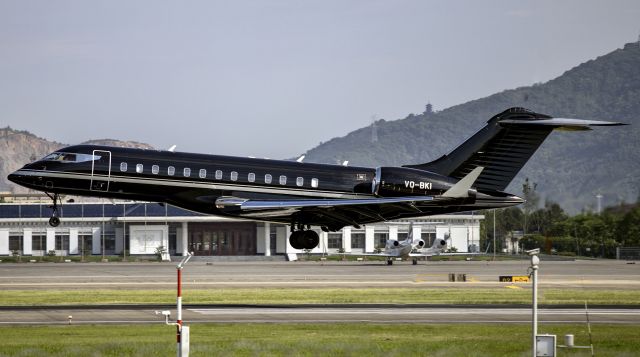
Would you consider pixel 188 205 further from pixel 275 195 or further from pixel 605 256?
pixel 605 256

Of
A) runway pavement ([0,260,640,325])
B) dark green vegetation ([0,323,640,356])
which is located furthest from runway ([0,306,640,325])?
dark green vegetation ([0,323,640,356])

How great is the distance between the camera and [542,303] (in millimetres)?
48938

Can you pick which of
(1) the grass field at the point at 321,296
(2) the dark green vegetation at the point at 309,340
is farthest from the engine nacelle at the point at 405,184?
(2) the dark green vegetation at the point at 309,340

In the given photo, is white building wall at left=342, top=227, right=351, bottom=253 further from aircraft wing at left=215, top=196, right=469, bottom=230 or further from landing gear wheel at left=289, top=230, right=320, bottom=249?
aircraft wing at left=215, top=196, right=469, bottom=230

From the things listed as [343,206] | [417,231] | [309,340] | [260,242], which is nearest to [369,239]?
[417,231]

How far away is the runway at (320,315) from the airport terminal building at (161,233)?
69493 millimetres

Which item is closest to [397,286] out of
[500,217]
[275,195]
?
[275,195]

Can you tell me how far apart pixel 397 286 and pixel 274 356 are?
32568 millimetres

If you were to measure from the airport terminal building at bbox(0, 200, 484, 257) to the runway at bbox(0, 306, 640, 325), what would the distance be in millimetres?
69493

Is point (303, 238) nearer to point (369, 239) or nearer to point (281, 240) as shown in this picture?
point (281, 240)

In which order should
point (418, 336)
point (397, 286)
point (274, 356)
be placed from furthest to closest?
point (397, 286) < point (418, 336) < point (274, 356)

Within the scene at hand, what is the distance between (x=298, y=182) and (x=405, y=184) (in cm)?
495

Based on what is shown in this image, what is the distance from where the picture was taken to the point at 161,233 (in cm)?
11719

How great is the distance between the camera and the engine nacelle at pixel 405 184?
47.0m
